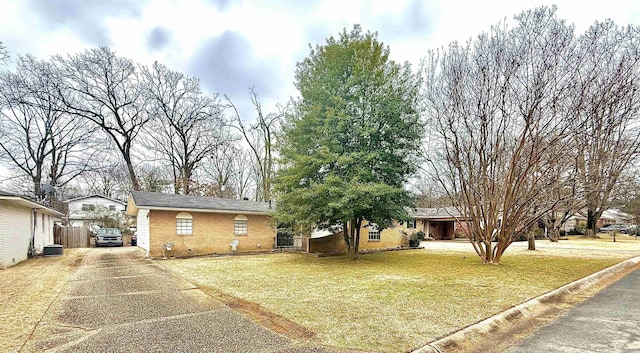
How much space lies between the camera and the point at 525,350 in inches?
163

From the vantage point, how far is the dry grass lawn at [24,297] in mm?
4570

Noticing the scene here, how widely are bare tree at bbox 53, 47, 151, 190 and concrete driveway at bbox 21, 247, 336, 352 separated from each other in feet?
76.4

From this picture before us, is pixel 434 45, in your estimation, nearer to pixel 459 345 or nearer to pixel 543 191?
pixel 543 191

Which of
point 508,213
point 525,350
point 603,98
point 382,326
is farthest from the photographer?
point 508,213

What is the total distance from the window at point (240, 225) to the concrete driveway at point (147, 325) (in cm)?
970

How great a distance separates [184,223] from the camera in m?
16.1

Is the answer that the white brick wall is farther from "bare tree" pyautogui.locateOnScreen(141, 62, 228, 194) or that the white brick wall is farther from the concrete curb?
"bare tree" pyautogui.locateOnScreen(141, 62, 228, 194)

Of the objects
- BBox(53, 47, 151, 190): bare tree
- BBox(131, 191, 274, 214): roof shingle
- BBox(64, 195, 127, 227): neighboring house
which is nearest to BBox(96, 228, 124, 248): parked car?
BBox(64, 195, 127, 227): neighboring house

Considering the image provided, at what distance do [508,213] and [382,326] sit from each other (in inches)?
362

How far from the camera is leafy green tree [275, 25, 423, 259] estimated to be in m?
12.0

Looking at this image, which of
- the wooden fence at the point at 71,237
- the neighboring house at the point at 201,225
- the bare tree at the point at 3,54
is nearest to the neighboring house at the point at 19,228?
the neighboring house at the point at 201,225

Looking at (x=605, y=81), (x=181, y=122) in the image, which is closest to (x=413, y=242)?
(x=605, y=81)

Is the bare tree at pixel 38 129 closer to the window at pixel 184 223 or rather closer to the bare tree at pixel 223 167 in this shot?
the bare tree at pixel 223 167

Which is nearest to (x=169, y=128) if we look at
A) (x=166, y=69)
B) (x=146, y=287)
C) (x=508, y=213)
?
(x=166, y=69)
